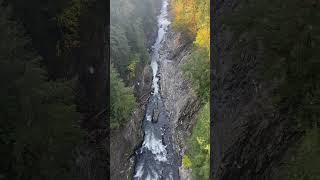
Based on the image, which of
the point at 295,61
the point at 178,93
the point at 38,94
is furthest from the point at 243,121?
the point at 178,93

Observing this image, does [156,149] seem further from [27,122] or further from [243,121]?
[27,122]

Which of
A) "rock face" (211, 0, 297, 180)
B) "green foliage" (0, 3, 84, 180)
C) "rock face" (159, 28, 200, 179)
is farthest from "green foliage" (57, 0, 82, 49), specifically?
"rock face" (159, 28, 200, 179)

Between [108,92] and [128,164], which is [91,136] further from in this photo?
[128,164]

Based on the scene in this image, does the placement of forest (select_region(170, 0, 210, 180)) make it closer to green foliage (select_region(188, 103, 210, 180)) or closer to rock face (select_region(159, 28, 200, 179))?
green foliage (select_region(188, 103, 210, 180))

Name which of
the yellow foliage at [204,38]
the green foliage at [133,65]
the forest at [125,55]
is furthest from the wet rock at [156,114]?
the yellow foliage at [204,38]

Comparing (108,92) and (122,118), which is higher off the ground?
(108,92)

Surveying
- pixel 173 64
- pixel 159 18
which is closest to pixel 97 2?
pixel 173 64

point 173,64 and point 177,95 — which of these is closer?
point 177,95
